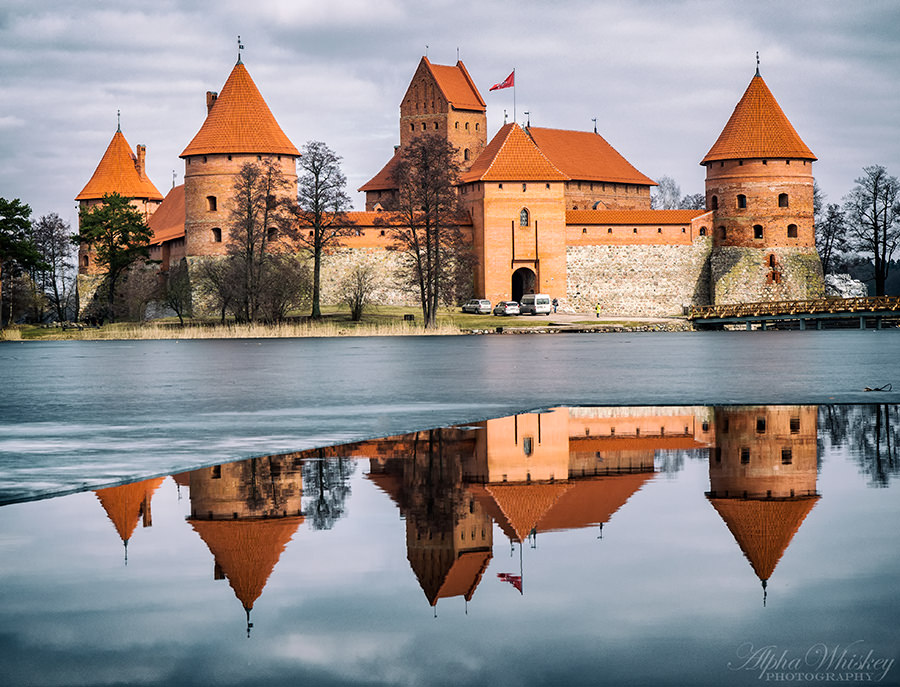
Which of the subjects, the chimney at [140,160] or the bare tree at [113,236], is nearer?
the bare tree at [113,236]

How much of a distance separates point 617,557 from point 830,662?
1.36 metres

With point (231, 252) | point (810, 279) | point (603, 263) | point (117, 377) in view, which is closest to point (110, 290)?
point (231, 252)

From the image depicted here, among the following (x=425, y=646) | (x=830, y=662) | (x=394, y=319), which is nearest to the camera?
(x=830, y=662)

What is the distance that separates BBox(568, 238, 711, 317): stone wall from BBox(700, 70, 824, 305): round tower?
0.99 meters

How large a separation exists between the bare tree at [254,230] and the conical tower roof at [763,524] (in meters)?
44.1

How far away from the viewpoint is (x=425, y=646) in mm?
3594

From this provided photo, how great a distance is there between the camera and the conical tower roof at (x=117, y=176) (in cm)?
7400

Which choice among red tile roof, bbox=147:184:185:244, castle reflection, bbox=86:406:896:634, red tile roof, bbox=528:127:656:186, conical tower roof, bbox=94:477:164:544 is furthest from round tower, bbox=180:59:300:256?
conical tower roof, bbox=94:477:164:544

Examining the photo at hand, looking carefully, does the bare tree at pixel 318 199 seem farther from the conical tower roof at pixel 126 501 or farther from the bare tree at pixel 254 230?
the conical tower roof at pixel 126 501

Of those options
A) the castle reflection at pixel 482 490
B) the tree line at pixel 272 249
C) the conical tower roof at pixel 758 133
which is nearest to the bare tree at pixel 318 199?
the tree line at pixel 272 249

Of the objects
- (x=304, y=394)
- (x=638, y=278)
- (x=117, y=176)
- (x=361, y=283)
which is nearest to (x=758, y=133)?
(x=638, y=278)

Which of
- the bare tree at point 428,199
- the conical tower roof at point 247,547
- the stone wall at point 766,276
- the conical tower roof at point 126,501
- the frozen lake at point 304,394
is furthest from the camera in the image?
the stone wall at point 766,276

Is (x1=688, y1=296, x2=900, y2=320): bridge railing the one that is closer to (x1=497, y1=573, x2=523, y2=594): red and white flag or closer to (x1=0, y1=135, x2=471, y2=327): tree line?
(x1=0, y1=135, x2=471, y2=327): tree line

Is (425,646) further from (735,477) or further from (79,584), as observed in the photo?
(735,477)
